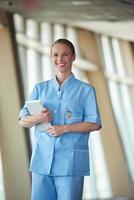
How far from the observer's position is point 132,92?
502 centimetres

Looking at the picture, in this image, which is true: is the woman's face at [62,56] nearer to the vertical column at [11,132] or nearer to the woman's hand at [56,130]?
the woman's hand at [56,130]

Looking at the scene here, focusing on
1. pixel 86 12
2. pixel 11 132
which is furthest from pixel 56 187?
pixel 86 12

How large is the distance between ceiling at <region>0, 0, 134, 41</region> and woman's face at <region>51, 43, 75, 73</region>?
2006 millimetres

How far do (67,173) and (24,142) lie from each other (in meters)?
2.47

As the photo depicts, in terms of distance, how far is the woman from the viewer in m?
1.80

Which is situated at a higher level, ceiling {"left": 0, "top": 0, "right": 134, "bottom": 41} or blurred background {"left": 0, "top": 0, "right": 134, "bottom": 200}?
ceiling {"left": 0, "top": 0, "right": 134, "bottom": 41}

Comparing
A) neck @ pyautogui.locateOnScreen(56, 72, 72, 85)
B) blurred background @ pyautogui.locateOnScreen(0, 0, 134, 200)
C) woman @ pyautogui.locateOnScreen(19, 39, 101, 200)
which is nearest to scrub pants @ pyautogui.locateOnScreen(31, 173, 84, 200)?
woman @ pyautogui.locateOnScreen(19, 39, 101, 200)

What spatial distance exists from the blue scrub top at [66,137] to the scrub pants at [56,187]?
23mm

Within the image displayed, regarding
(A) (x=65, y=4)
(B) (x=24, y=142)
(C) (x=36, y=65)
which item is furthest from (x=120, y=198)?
(A) (x=65, y=4)

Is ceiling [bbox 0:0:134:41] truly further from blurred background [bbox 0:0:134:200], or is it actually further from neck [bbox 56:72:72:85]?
neck [bbox 56:72:72:85]

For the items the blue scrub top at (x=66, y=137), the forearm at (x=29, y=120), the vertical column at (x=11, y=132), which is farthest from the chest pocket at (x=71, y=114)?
the vertical column at (x=11, y=132)

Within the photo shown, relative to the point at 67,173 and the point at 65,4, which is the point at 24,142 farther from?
the point at 67,173

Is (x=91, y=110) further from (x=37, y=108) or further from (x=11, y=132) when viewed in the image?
(x=11, y=132)

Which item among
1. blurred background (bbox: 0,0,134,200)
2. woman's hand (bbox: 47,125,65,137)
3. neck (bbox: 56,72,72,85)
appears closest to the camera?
woman's hand (bbox: 47,125,65,137)
